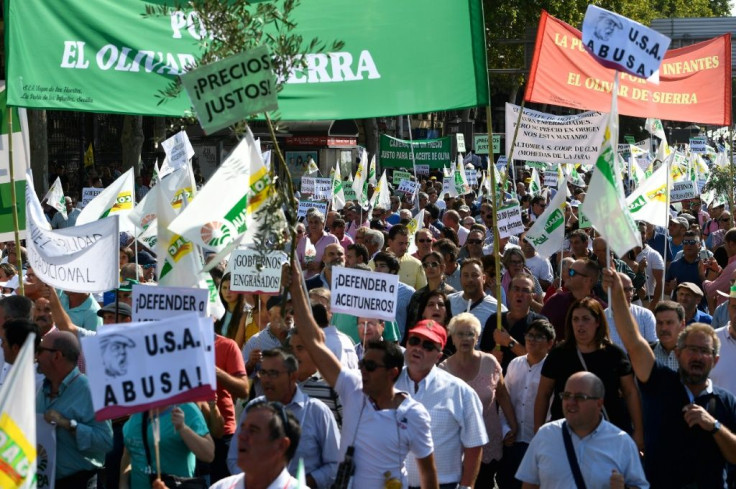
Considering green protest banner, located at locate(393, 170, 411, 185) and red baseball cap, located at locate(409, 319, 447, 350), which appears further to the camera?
green protest banner, located at locate(393, 170, 411, 185)

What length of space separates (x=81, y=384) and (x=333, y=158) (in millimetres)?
29280

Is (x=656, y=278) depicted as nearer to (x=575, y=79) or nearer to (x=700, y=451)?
(x=575, y=79)

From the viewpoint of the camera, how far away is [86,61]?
24.6ft

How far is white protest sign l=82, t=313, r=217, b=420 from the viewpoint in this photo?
5.02 meters

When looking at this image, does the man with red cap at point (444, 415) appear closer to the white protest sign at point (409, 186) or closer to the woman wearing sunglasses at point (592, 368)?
the woman wearing sunglasses at point (592, 368)

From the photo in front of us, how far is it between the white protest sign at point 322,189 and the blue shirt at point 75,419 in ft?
44.5

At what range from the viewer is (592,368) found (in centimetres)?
701

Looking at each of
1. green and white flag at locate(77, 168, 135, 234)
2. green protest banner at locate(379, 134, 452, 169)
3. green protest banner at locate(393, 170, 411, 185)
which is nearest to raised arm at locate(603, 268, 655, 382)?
green and white flag at locate(77, 168, 135, 234)

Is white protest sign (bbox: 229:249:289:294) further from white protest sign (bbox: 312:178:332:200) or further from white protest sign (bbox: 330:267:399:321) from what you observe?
white protest sign (bbox: 312:178:332:200)

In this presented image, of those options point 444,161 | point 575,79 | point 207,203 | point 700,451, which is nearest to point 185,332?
point 207,203

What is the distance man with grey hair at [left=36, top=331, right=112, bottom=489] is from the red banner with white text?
6.18 meters

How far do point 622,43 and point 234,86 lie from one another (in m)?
3.24

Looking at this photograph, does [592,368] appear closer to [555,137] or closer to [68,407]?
[68,407]

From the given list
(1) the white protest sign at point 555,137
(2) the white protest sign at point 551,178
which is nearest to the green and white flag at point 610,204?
(1) the white protest sign at point 555,137
